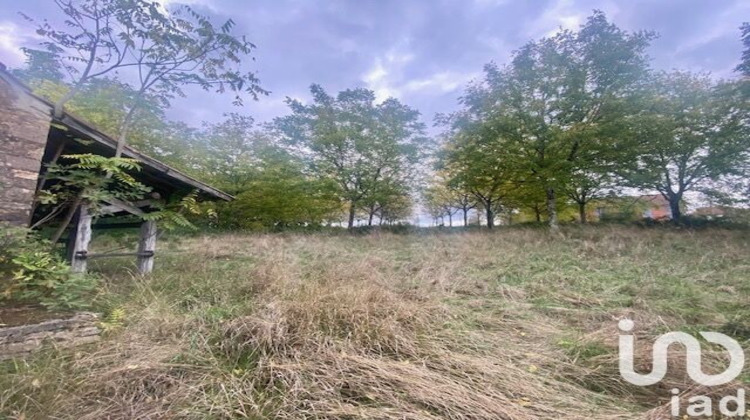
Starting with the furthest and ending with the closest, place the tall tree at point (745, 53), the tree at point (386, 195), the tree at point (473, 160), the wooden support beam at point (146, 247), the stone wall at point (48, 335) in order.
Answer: the tree at point (386, 195) < the tree at point (473, 160) < the tall tree at point (745, 53) < the wooden support beam at point (146, 247) < the stone wall at point (48, 335)

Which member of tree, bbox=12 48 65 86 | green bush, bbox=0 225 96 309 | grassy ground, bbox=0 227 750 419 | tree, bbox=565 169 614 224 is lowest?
grassy ground, bbox=0 227 750 419

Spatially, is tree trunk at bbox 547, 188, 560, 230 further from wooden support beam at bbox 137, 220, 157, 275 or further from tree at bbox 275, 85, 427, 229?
wooden support beam at bbox 137, 220, 157, 275

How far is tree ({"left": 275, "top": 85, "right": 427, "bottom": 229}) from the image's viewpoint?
56.4ft

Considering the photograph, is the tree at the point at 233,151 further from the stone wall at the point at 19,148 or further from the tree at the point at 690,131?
the tree at the point at 690,131

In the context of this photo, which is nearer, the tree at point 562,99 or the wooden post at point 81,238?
the wooden post at point 81,238

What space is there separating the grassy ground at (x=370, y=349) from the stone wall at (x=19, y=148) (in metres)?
1.53

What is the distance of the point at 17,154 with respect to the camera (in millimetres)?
4000

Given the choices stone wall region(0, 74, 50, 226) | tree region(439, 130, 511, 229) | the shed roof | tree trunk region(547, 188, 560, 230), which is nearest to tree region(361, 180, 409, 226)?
tree region(439, 130, 511, 229)

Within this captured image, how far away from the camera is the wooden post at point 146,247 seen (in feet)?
18.8

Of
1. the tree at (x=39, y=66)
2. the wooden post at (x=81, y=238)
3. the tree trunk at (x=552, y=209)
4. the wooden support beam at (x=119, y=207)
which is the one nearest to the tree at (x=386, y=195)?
the tree trunk at (x=552, y=209)

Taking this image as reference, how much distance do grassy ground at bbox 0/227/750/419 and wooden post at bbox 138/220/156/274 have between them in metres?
0.59

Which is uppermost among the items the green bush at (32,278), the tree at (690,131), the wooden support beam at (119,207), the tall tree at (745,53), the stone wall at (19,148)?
the tall tree at (745,53)

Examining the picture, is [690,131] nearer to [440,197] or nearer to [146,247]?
[440,197]

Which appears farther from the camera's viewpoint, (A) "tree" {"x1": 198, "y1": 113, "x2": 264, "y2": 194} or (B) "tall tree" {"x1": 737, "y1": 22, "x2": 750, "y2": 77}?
(A) "tree" {"x1": 198, "y1": 113, "x2": 264, "y2": 194}
